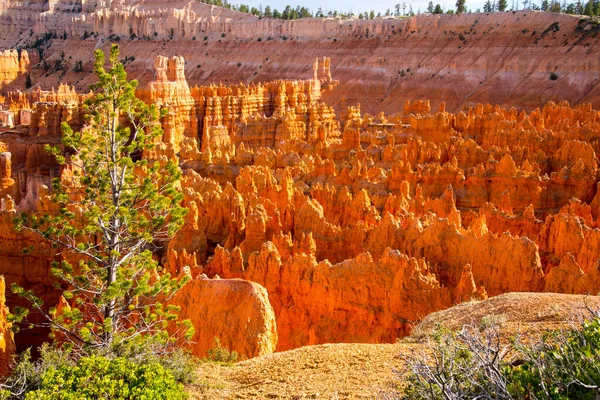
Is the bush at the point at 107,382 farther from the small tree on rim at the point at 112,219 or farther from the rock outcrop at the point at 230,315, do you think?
the rock outcrop at the point at 230,315

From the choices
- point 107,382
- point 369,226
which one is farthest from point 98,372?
point 369,226

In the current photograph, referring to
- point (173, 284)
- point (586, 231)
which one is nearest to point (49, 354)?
point (173, 284)

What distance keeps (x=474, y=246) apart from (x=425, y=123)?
20476 millimetres

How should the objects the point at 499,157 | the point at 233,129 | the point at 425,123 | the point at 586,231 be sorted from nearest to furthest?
the point at 586,231, the point at 499,157, the point at 425,123, the point at 233,129

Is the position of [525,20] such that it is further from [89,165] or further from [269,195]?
[89,165]

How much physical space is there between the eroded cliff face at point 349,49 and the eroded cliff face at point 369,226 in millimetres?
21580

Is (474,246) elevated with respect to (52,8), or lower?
lower

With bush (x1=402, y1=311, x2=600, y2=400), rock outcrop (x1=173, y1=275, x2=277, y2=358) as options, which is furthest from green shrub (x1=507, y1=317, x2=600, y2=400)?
rock outcrop (x1=173, y1=275, x2=277, y2=358)

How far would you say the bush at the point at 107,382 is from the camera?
763 cm

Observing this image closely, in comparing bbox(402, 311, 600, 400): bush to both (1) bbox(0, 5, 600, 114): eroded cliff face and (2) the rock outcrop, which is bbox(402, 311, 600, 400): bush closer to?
(2) the rock outcrop

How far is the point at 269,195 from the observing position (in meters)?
22.0

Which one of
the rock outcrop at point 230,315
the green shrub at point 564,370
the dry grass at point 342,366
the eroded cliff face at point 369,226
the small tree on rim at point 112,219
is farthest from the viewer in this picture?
the eroded cliff face at point 369,226

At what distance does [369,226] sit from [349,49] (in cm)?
6108

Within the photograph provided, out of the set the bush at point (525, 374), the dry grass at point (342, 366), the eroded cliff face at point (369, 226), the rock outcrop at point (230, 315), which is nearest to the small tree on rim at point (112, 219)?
the rock outcrop at point (230, 315)
